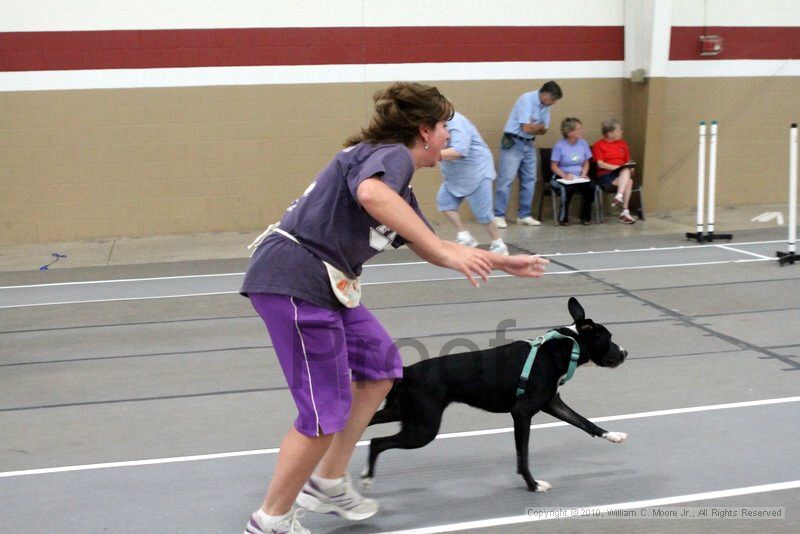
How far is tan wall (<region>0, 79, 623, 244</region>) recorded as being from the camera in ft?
42.4

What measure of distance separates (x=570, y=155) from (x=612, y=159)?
683 millimetres

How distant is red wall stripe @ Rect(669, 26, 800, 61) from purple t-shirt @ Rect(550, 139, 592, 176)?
6.51ft

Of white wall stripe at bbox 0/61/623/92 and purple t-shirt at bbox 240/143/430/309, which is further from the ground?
white wall stripe at bbox 0/61/623/92

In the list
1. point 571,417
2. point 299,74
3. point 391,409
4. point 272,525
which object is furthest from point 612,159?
point 272,525

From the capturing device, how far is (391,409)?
448cm

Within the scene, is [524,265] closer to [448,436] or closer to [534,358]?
[534,358]

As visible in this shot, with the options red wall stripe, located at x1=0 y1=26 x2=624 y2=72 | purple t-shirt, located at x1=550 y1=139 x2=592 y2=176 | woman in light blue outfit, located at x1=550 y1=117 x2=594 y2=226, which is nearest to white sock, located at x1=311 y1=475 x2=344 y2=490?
woman in light blue outfit, located at x1=550 y1=117 x2=594 y2=226

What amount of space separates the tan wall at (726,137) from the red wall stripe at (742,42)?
360 millimetres

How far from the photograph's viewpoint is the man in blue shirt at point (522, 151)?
522 inches

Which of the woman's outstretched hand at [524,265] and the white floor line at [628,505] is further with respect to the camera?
the white floor line at [628,505]

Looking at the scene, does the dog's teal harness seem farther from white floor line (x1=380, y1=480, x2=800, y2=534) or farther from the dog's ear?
white floor line (x1=380, y1=480, x2=800, y2=534)

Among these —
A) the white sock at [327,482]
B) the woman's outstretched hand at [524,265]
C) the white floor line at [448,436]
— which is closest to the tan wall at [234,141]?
the white floor line at [448,436]

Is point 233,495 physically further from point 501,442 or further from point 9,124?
point 9,124

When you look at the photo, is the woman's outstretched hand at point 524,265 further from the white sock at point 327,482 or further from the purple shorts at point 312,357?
the white sock at point 327,482
